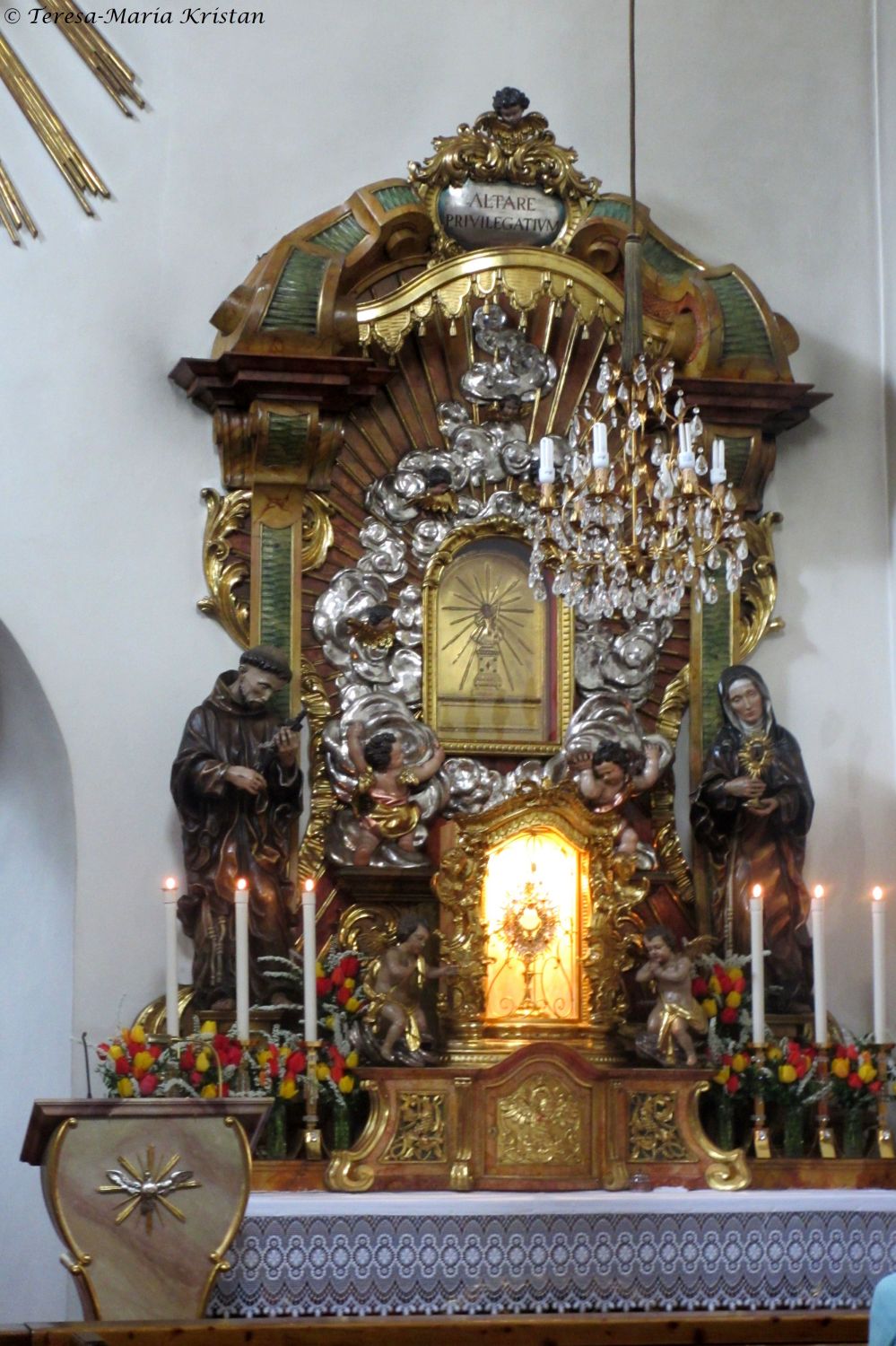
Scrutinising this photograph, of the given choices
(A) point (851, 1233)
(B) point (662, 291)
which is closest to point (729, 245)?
(B) point (662, 291)

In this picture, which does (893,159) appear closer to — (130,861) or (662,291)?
(662,291)

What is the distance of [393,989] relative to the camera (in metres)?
7.41

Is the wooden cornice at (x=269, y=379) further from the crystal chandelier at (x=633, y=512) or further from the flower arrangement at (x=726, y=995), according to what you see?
the flower arrangement at (x=726, y=995)

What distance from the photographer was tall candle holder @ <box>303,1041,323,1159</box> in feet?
23.4

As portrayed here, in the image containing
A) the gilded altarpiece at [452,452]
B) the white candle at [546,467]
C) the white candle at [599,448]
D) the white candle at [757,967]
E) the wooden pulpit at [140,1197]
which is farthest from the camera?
the gilded altarpiece at [452,452]

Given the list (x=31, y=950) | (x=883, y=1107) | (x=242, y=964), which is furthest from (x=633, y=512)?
(x=31, y=950)

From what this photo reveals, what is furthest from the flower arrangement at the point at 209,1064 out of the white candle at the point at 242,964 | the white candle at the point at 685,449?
the white candle at the point at 685,449

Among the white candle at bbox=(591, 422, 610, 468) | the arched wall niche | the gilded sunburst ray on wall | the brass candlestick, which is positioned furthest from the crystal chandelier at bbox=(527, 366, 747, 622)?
the gilded sunburst ray on wall

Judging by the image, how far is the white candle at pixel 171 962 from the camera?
23.3ft

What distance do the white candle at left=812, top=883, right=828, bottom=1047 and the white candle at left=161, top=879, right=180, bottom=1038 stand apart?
2094 mm

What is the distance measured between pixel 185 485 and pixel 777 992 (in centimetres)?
278

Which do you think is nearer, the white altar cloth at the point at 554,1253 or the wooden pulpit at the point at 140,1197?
the wooden pulpit at the point at 140,1197

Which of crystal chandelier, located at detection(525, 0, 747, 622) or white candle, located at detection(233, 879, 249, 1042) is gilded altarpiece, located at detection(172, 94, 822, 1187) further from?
crystal chandelier, located at detection(525, 0, 747, 622)

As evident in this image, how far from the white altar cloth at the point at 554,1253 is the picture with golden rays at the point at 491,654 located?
1.82 m
